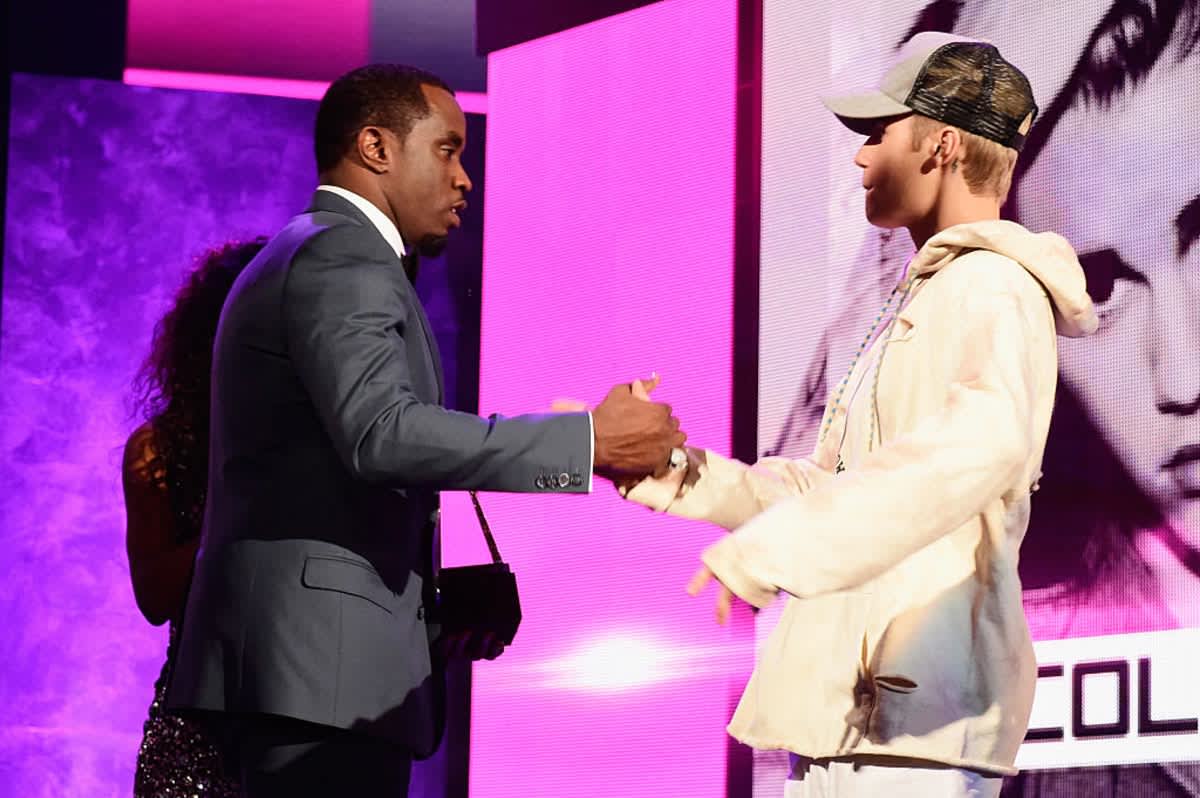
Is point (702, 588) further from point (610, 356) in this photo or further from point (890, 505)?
point (610, 356)

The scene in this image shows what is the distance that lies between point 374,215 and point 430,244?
0.42ft

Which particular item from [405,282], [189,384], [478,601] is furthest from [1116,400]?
[189,384]

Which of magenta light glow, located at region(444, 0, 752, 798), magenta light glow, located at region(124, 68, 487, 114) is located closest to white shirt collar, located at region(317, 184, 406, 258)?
magenta light glow, located at region(444, 0, 752, 798)

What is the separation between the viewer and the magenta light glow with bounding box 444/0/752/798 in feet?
13.3

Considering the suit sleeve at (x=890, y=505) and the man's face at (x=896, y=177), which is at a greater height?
the man's face at (x=896, y=177)

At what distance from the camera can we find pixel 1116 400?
3.26 m

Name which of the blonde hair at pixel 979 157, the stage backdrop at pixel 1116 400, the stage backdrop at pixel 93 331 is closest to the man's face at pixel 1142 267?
the stage backdrop at pixel 1116 400

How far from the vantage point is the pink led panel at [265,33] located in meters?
5.06

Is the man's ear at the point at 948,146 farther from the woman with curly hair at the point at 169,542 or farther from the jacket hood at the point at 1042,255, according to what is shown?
the woman with curly hair at the point at 169,542

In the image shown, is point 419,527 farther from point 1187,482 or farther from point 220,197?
point 220,197

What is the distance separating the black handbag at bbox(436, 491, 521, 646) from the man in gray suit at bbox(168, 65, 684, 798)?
0.40ft

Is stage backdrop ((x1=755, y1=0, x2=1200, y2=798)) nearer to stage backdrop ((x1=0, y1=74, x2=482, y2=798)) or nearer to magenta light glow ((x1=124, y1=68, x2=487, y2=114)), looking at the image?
magenta light glow ((x1=124, y1=68, x2=487, y2=114))

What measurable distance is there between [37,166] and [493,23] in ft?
4.55

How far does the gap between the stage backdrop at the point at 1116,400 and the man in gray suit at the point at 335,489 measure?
1149mm
